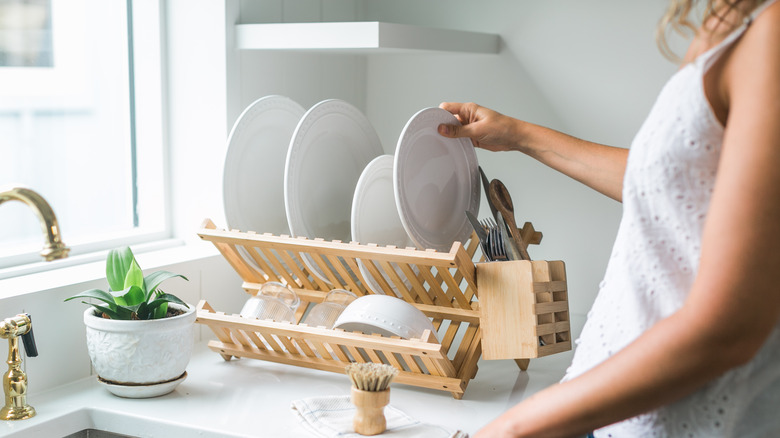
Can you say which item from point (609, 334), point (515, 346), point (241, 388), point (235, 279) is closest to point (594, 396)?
point (609, 334)

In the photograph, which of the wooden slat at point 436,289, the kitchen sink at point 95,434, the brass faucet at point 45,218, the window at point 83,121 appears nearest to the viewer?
the brass faucet at point 45,218

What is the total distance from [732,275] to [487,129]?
2.70 feet

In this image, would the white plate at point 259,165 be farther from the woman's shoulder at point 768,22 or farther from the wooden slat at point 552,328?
the woman's shoulder at point 768,22

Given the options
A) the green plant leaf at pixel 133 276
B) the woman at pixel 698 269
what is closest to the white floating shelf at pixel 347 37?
the green plant leaf at pixel 133 276

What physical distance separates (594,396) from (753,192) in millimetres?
203

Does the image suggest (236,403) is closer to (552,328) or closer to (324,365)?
(324,365)

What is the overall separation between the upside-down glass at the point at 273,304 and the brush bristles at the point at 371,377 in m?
0.27

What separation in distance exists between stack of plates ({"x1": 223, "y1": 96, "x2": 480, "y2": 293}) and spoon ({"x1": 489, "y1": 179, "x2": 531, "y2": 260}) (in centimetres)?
8

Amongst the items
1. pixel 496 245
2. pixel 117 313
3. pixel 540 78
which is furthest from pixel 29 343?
pixel 540 78

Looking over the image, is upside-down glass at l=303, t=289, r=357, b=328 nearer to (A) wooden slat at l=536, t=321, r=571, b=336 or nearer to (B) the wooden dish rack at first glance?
(B) the wooden dish rack

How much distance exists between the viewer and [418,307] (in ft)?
4.22

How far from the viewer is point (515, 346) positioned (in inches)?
46.6

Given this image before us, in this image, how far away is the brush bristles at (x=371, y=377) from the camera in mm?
1039

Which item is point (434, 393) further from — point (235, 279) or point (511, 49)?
point (511, 49)
